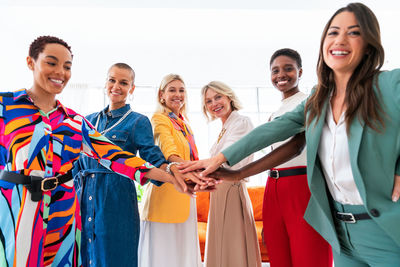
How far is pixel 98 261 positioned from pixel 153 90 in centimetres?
716

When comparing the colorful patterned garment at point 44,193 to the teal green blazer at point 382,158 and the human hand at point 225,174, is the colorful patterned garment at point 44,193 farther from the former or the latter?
the teal green blazer at point 382,158

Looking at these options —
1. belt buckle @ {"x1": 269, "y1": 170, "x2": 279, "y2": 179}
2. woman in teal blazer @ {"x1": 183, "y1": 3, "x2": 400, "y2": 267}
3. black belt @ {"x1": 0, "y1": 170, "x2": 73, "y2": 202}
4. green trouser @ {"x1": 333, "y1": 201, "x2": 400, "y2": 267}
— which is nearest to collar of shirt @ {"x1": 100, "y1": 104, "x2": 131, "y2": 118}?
black belt @ {"x1": 0, "y1": 170, "x2": 73, "y2": 202}

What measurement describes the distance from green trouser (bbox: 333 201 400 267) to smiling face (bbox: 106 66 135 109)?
1.57 metres

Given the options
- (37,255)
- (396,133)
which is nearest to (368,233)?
(396,133)

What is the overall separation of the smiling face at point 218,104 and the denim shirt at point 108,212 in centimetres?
88

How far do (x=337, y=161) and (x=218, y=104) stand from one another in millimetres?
1631

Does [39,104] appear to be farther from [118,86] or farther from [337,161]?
[337,161]

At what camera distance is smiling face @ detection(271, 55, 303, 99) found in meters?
2.26

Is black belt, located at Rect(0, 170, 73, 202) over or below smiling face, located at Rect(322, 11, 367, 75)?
below

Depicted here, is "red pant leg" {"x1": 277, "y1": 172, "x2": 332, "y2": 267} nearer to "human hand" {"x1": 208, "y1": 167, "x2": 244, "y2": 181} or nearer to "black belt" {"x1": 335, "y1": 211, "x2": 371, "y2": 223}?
"human hand" {"x1": 208, "y1": 167, "x2": 244, "y2": 181}

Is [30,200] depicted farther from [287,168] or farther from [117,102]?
[287,168]

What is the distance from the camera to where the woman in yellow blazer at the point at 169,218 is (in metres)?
2.46

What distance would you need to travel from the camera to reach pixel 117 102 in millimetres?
2307

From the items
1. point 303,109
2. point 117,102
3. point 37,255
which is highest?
point 117,102
